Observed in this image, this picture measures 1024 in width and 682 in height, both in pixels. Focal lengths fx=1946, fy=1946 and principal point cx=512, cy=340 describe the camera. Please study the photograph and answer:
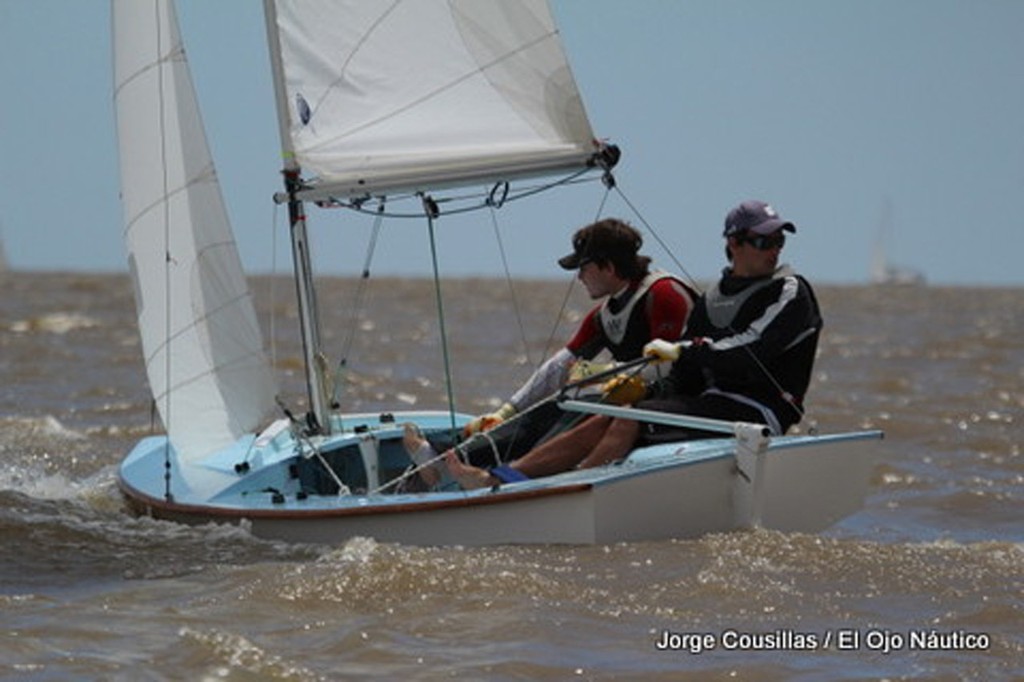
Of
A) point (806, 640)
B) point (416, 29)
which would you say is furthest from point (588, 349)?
point (806, 640)

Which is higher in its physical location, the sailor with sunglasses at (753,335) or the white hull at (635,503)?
the sailor with sunglasses at (753,335)

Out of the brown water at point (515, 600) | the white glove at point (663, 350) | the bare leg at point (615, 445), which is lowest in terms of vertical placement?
the brown water at point (515, 600)

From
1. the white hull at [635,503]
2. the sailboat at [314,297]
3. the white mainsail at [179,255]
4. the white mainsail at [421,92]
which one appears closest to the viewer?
the white hull at [635,503]

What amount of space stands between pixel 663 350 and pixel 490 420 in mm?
1046

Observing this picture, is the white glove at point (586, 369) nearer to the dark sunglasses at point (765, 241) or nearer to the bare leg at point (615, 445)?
the bare leg at point (615, 445)

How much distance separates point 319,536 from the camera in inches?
277

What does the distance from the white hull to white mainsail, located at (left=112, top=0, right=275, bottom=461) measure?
835mm

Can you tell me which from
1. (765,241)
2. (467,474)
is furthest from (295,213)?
(765,241)

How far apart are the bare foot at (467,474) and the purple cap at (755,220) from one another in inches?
48.3

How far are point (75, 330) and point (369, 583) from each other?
17415mm

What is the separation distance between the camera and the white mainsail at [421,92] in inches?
292

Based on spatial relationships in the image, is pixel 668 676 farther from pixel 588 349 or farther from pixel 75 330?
pixel 75 330

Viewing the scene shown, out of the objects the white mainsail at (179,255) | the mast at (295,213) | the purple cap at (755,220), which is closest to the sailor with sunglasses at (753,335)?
the purple cap at (755,220)

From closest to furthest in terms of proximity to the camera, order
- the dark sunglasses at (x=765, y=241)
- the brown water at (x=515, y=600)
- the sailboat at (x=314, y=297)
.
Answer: the brown water at (x=515, y=600)
the sailboat at (x=314, y=297)
the dark sunglasses at (x=765, y=241)
